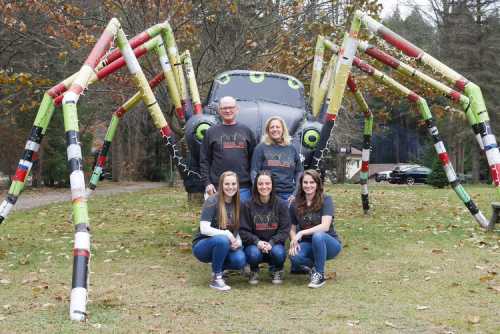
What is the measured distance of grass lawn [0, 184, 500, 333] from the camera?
483 cm

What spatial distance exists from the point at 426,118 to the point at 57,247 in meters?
6.03

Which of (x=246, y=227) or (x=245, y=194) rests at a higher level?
(x=245, y=194)

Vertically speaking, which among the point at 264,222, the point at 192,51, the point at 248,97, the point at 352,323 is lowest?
the point at 352,323

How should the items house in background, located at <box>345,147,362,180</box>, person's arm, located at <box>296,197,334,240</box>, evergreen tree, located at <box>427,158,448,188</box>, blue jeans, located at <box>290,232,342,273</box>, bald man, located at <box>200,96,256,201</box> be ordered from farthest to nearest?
house in background, located at <box>345,147,362,180</box>
evergreen tree, located at <box>427,158,448,188</box>
bald man, located at <box>200,96,256,201</box>
person's arm, located at <box>296,197,334,240</box>
blue jeans, located at <box>290,232,342,273</box>

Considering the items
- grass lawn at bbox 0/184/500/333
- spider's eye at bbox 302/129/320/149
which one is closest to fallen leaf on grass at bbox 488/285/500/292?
grass lawn at bbox 0/184/500/333

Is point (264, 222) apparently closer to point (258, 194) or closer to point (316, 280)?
point (258, 194)

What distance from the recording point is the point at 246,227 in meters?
6.34

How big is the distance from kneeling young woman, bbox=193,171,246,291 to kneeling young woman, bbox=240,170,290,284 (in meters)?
0.12

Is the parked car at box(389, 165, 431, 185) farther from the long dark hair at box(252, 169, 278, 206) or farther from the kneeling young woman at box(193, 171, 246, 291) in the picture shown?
the kneeling young woman at box(193, 171, 246, 291)

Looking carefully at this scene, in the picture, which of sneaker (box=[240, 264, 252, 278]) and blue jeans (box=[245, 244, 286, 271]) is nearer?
blue jeans (box=[245, 244, 286, 271])

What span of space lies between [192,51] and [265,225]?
419 inches

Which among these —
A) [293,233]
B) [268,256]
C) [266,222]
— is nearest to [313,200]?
[293,233]

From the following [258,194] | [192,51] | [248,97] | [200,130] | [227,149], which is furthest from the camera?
[192,51]

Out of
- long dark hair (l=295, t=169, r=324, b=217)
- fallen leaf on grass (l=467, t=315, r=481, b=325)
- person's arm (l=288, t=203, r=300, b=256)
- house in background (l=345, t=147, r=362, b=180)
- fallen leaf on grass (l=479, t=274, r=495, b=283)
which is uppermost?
house in background (l=345, t=147, r=362, b=180)
